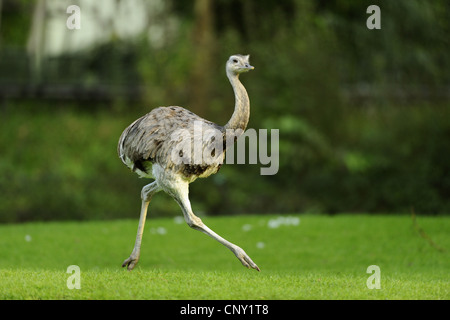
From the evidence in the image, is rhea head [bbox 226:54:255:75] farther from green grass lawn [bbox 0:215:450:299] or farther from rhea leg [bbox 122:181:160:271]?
green grass lawn [bbox 0:215:450:299]

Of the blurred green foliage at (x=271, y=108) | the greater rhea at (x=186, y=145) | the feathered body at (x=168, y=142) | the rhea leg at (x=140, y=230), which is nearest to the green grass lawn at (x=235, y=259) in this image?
the rhea leg at (x=140, y=230)

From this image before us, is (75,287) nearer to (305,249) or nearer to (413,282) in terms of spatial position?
(413,282)

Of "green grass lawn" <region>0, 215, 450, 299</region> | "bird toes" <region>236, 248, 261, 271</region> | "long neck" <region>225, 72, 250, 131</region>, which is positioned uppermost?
"long neck" <region>225, 72, 250, 131</region>

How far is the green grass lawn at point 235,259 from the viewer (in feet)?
17.5

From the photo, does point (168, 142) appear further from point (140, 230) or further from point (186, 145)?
point (140, 230)

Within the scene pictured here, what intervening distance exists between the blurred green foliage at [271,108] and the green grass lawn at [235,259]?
2.60 m

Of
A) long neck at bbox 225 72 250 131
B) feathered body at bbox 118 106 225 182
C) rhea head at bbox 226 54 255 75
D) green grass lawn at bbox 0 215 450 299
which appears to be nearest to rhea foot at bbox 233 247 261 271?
green grass lawn at bbox 0 215 450 299

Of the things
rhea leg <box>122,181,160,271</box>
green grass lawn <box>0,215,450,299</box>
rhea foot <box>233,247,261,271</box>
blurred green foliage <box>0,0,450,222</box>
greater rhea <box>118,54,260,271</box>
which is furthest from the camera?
blurred green foliage <box>0,0,450,222</box>

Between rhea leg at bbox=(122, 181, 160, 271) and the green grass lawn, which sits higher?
rhea leg at bbox=(122, 181, 160, 271)

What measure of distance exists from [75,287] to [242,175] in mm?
10018

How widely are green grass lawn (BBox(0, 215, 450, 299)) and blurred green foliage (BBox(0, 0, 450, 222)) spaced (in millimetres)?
2596

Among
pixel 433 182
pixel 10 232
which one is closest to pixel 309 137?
pixel 433 182

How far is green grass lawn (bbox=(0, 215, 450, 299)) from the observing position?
5328 mm

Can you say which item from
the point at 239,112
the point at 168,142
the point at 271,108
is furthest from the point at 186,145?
the point at 271,108
